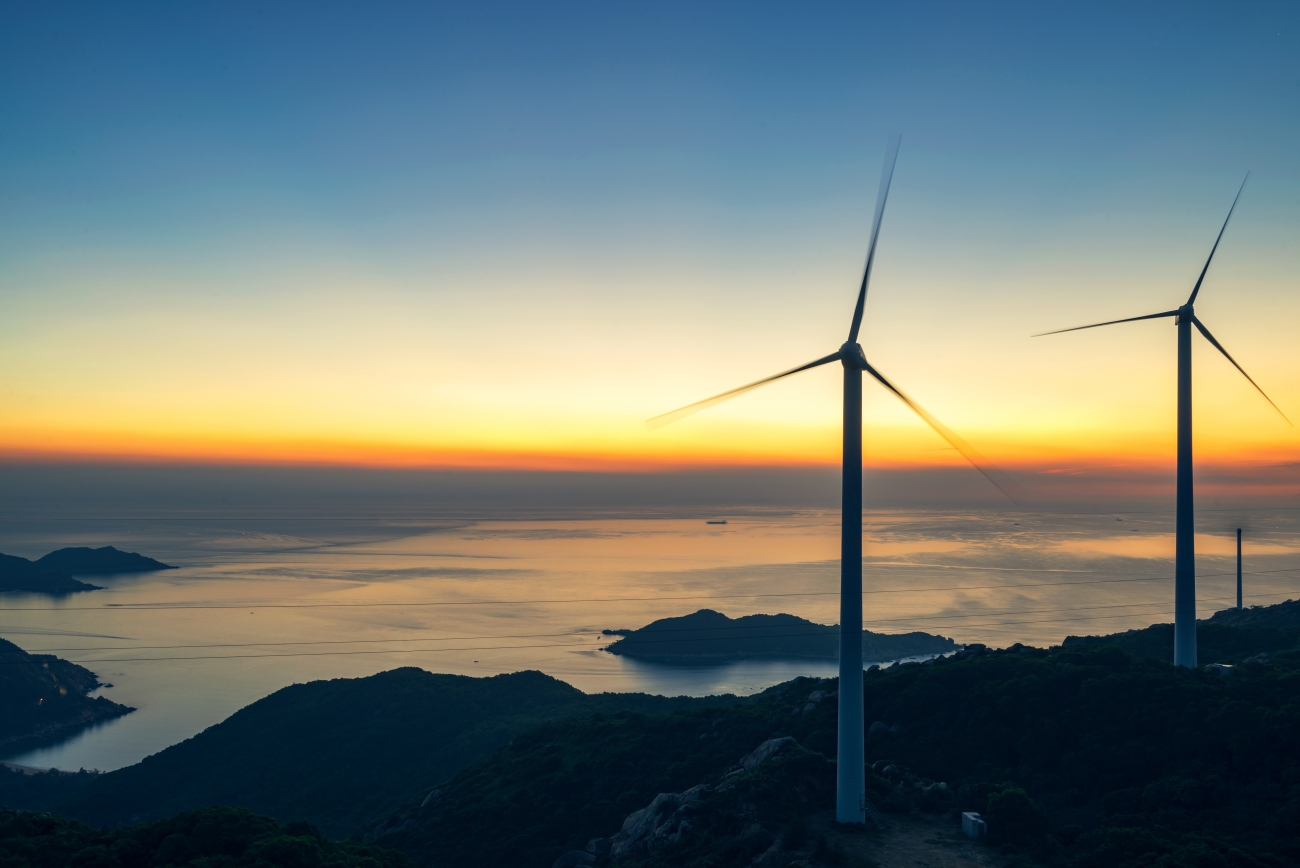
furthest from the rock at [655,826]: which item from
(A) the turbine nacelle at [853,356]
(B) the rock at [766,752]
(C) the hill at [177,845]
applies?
(A) the turbine nacelle at [853,356]

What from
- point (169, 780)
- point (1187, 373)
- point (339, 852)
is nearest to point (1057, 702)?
point (1187, 373)

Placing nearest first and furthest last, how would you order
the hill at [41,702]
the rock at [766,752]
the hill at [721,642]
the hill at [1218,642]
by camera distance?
the rock at [766,752] → the hill at [1218,642] → the hill at [41,702] → the hill at [721,642]

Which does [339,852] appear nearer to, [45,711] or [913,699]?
[913,699]

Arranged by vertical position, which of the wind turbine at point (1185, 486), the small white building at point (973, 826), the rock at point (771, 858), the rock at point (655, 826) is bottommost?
the rock at point (655, 826)

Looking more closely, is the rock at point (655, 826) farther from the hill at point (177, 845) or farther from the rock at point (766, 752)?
the hill at point (177, 845)

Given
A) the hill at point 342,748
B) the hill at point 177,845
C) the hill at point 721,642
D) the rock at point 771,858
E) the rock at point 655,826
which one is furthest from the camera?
the hill at point 721,642

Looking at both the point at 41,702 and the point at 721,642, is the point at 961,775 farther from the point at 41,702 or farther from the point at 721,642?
the point at 41,702
